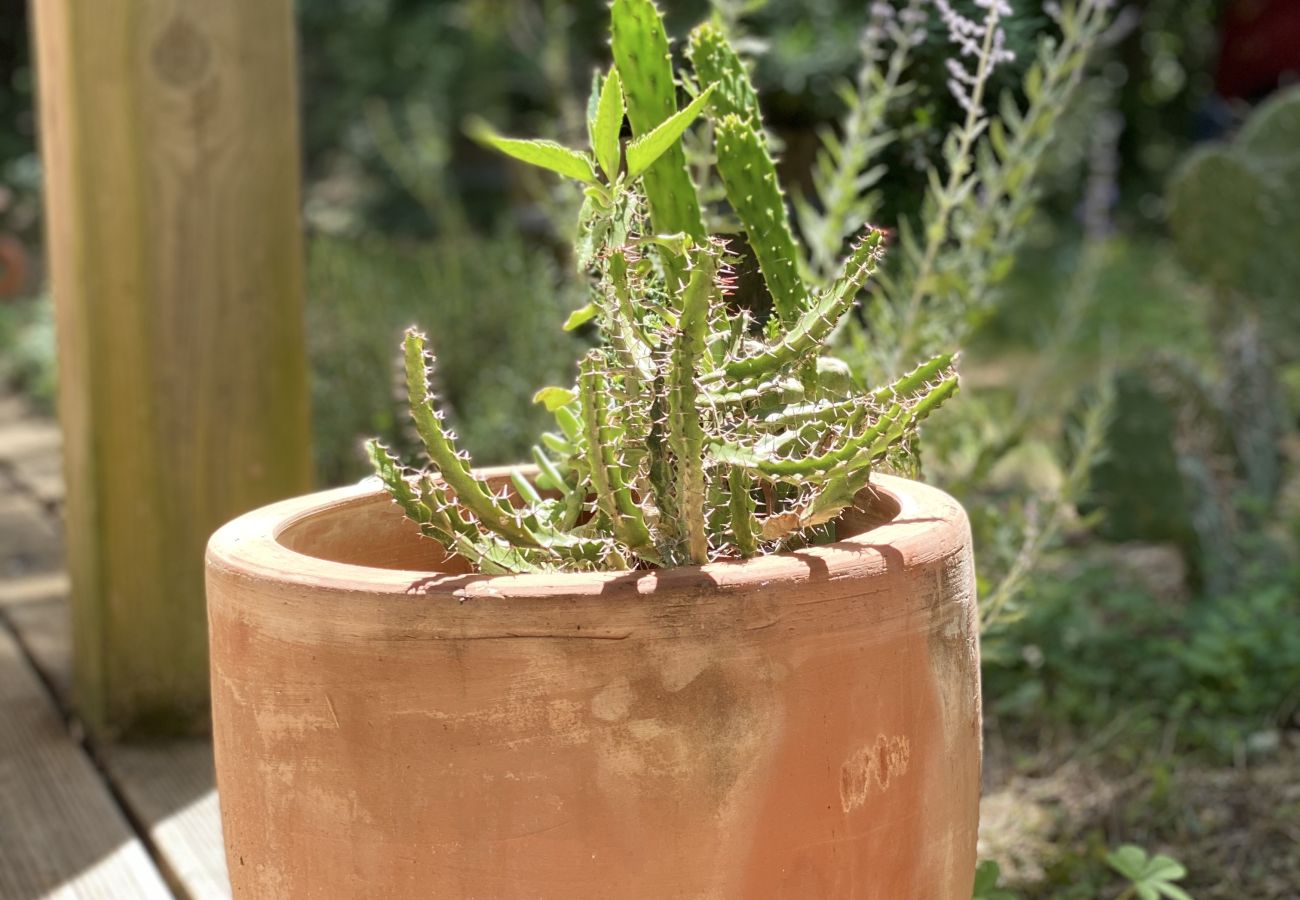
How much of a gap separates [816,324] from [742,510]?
0.17 metres

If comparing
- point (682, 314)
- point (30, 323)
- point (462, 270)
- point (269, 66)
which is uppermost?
point (269, 66)

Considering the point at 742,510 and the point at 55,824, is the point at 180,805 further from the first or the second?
the point at 742,510

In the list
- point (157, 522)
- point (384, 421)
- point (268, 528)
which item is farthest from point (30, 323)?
point (268, 528)

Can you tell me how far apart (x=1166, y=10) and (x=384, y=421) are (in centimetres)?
575

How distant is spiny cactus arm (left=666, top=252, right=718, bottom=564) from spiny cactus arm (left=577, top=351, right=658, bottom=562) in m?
0.04

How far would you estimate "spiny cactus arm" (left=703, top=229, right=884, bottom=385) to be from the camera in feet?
4.22

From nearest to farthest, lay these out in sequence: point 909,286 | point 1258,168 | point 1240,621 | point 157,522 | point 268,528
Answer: point 268,528 < point 909,286 < point 157,522 < point 1240,621 < point 1258,168

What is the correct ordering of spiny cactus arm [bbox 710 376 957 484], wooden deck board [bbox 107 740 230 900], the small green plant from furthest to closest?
1. wooden deck board [bbox 107 740 230 900]
2. the small green plant
3. spiny cactus arm [bbox 710 376 957 484]

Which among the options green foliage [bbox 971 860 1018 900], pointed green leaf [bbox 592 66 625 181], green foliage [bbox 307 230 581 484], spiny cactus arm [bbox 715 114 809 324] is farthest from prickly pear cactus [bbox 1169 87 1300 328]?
pointed green leaf [bbox 592 66 625 181]

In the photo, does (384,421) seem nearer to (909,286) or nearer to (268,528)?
(909,286)

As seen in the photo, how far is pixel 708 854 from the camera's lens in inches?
45.6

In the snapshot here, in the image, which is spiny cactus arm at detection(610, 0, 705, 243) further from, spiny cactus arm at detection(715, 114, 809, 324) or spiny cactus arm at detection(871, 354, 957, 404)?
spiny cactus arm at detection(871, 354, 957, 404)

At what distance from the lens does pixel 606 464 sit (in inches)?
50.5

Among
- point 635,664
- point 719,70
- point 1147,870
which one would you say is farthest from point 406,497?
point 1147,870
